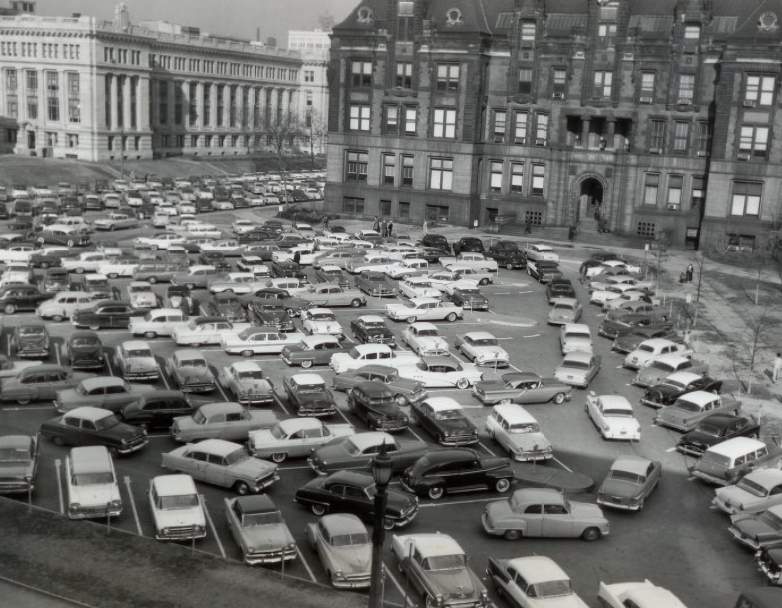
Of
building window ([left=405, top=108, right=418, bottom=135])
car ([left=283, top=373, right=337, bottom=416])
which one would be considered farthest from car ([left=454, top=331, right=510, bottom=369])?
building window ([left=405, top=108, right=418, bottom=135])

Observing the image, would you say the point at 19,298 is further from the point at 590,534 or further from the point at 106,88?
the point at 106,88

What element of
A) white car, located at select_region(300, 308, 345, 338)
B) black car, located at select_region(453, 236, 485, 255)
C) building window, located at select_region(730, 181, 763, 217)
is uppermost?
building window, located at select_region(730, 181, 763, 217)

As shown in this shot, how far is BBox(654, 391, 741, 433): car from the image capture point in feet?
126

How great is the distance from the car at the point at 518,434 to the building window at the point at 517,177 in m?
57.7

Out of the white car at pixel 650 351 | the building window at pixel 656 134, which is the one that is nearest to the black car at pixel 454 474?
the white car at pixel 650 351

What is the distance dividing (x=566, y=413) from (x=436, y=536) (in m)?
15.9

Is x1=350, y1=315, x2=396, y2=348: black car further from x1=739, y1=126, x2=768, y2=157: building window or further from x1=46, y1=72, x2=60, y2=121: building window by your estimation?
x1=46, y1=72, x2=60, y2=121: building window

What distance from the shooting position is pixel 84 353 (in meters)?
42.0

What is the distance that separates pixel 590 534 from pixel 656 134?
6495 centimetres

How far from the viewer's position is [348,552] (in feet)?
82.2

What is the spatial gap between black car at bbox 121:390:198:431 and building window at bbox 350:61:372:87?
208 feet

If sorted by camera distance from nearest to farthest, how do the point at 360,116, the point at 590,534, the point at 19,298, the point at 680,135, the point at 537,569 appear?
the point at 537,569
the point at 590,534
the point at 19,298
the point at 680,135
the point at 360,116

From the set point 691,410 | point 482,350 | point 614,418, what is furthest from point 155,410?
point 691,410

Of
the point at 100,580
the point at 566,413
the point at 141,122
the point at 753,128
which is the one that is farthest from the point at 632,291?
the point at 141,122
